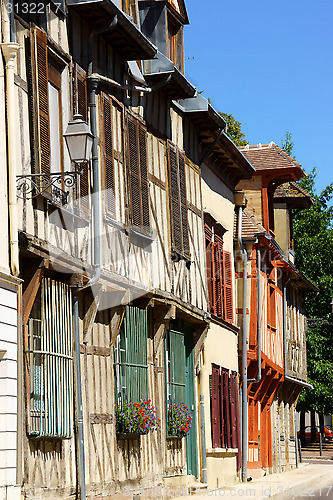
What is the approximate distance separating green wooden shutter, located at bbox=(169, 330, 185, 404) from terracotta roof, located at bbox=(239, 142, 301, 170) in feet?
33.7

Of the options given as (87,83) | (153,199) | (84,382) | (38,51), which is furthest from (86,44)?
(84,382)

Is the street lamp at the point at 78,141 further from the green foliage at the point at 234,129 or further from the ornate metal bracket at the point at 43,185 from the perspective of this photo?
the green foliage at the point at 234,129

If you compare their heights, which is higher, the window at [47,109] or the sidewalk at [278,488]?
the window at [47,109]

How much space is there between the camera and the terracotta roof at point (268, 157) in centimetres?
2698

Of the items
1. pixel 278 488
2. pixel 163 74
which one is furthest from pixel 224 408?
pixel 163 74

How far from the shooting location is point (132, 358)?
1474 centimetres

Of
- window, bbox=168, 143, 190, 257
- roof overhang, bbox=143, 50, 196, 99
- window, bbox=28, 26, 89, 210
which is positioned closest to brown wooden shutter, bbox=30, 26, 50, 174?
window, bbox=28, 26, 89, 210

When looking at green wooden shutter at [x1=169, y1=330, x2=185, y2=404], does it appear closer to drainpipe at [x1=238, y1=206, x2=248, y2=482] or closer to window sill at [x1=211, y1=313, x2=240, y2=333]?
window sill at [x1=211, y1=313, x2=240, y2=333]

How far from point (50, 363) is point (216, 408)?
907 centimetres

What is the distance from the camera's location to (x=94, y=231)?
13.0 m

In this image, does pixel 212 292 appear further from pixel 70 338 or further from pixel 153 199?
pixel 70 338

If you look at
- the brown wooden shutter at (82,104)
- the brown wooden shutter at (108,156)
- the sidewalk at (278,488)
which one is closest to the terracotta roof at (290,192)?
the sidewalk at (278,488)

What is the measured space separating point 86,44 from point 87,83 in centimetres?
59

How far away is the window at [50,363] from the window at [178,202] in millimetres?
4752
